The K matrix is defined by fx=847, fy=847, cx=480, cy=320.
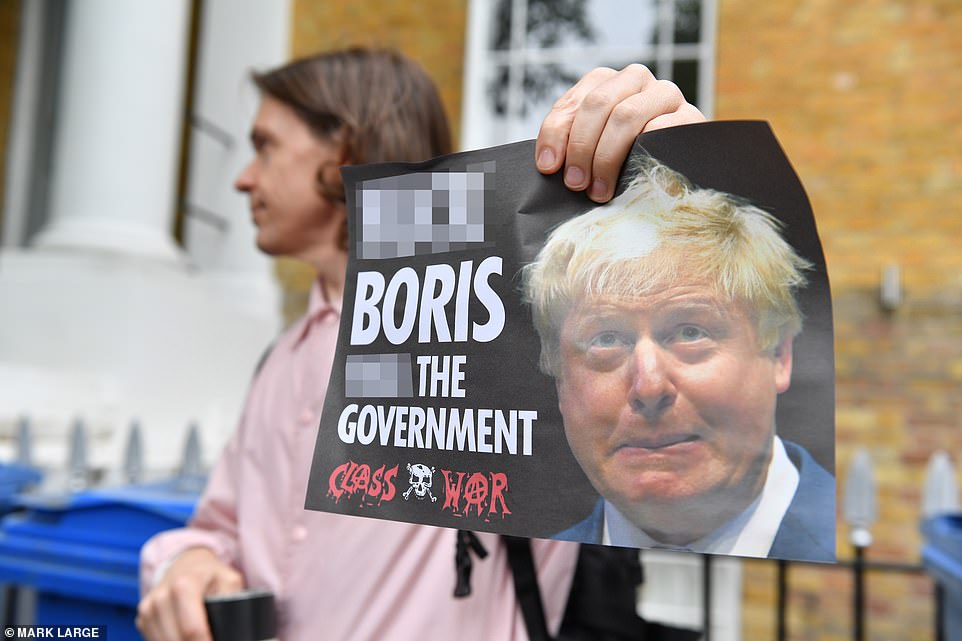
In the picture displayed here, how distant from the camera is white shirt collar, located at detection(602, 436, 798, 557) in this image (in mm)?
743

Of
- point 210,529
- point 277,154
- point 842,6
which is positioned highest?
point 842,6

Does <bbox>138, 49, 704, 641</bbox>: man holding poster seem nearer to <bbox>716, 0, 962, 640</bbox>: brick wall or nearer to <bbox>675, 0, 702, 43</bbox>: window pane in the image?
<bbox>716, 0, 962, 640</bbox>: brick wall

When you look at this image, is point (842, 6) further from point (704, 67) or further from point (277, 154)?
point (277, 154)

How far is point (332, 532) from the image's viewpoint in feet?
3.98

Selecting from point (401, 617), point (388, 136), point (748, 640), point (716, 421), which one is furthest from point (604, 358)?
point (748, 640)

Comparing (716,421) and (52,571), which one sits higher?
(716,421)

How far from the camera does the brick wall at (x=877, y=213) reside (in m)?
4.99

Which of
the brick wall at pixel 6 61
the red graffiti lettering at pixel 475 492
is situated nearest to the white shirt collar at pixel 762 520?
the red graffiti lettering at pixel 475 492

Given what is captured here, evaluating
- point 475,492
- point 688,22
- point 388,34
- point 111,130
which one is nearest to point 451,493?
point 475,492

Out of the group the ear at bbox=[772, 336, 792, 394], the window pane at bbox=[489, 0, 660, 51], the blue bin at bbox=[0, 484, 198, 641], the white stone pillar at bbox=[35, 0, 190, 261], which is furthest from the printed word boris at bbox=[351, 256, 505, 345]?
the window pane at bbox=[489, 0, 660, 51]

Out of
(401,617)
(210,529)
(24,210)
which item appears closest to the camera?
(401,617)

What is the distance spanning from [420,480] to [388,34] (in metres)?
5.93

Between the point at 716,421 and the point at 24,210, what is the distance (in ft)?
23.6

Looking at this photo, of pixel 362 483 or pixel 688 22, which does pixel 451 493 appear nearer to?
pixel 362 483
